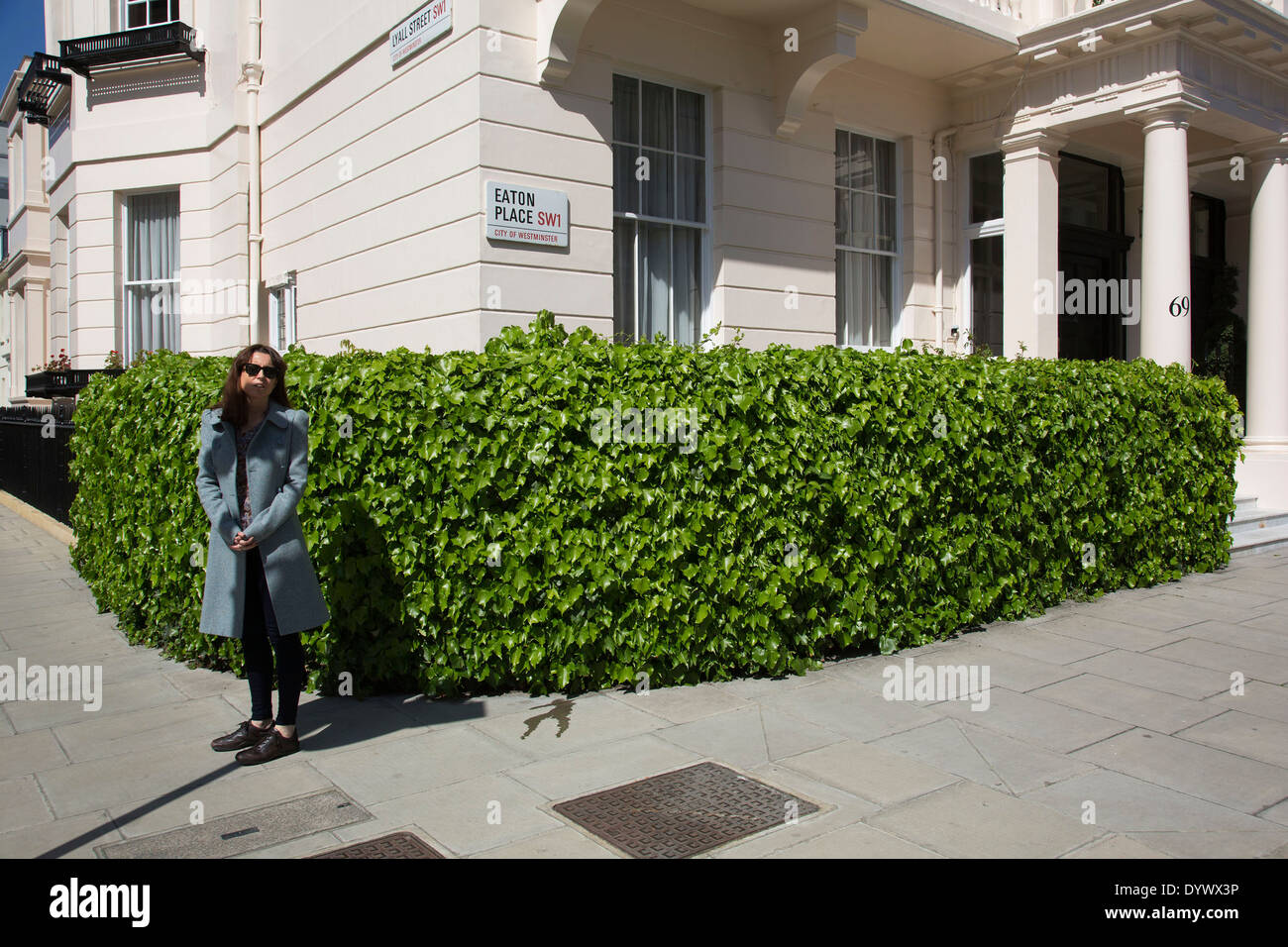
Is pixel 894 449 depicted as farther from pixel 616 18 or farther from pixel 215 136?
pixel 215 136

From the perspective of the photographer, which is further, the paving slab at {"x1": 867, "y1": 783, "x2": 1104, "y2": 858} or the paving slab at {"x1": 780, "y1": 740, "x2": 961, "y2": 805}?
the paving slab at {"x1": 780, "y1": 740, "x2": 961, "y2": 805}

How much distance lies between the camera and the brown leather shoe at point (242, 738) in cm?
472

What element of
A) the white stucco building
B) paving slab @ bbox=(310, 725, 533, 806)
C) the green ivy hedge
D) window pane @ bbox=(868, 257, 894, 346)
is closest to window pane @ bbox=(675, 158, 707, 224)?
the white stucco building

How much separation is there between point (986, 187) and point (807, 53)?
3.96 meters

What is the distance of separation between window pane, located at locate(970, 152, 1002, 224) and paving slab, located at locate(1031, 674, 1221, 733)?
791 centimetres

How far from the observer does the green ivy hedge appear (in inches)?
210

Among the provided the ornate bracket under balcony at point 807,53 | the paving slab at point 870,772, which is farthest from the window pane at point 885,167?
the paving slab at point 870,772

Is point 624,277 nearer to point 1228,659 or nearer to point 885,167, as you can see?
point 885,167

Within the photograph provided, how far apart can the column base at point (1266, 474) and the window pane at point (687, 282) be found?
23.7 feet

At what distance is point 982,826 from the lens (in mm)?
3768

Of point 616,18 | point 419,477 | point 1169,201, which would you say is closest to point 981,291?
point 1169,201

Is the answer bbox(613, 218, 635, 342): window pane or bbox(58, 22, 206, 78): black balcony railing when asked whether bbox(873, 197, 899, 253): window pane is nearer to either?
bbox(613, 218, 635, 342): window pane

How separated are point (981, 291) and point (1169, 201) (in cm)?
232

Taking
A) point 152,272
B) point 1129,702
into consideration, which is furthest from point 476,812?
point 152,272
